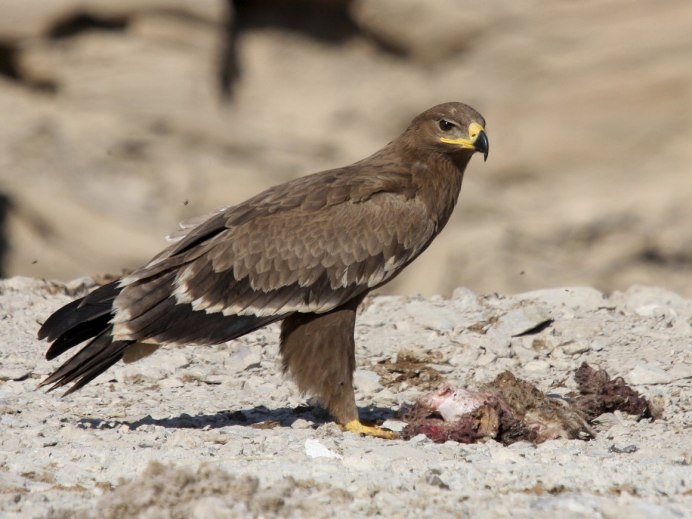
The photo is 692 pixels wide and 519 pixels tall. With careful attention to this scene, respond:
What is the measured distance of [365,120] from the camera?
61.3ft

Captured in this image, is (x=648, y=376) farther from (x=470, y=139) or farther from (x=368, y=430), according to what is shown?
(x=368, y=430)

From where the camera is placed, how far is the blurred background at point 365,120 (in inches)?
688

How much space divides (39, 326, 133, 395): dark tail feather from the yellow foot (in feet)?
4.24

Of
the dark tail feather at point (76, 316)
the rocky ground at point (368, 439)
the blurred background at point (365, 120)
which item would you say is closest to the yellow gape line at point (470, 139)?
the rocky ground at point (368, 439)

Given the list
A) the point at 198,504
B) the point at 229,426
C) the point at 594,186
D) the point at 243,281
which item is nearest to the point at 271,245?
the point at 243,281

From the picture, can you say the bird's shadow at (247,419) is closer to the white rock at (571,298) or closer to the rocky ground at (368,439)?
the rocky ground at (368,439)

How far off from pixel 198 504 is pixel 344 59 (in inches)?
556

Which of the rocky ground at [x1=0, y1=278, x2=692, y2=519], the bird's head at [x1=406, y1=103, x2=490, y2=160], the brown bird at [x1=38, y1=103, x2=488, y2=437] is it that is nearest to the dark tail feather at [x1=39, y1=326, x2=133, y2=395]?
the brown bird at [x1=38, y1=103, x2=488, y2=437]

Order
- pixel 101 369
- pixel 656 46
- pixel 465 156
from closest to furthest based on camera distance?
pixel 101 369
pixel 465 156
pixel 656 46

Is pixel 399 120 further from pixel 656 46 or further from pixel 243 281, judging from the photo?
pixel 243 281

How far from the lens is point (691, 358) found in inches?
332

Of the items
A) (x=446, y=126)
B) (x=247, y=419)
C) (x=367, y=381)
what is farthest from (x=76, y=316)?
(x=446, y=126)

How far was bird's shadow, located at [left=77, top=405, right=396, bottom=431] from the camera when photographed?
7.14m

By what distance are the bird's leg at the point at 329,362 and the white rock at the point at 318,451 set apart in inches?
32.2
